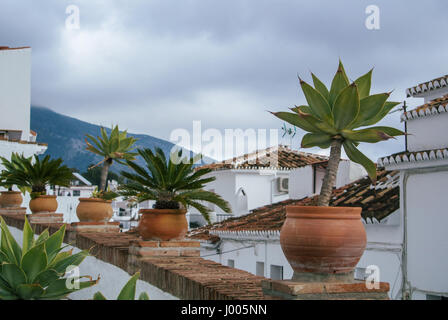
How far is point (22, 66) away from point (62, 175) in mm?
13729

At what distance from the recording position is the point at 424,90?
10.3 metres

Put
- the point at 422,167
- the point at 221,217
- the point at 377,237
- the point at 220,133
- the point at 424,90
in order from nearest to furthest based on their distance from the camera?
the point at 220,133 < the point at 422,167 < the point at 377,237 < the point at 424,90 < the point at 221,217

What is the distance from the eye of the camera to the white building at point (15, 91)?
2128 cm

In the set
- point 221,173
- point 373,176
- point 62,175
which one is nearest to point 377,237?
point 62,175

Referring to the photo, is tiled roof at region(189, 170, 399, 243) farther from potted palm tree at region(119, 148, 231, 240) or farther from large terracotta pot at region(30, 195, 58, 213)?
potted palm tree at region(119, 148, 231, 240)

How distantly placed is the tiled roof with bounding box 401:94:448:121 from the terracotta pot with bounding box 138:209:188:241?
544cm

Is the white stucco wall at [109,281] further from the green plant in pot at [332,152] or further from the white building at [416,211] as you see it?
the white building at [416,211]

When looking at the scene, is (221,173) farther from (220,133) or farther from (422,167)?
(220,133)

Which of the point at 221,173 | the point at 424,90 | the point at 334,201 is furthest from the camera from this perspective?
the point at 221,173

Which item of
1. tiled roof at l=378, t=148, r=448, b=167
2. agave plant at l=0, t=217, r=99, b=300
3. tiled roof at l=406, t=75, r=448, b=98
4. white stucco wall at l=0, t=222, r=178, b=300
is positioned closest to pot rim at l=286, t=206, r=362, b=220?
agave plant at l=0, t=217, r=99, b=300

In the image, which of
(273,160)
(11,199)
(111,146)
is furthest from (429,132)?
(273,160)

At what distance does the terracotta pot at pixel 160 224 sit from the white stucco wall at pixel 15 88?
59.7ft

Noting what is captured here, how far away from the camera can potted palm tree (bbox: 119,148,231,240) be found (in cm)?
497

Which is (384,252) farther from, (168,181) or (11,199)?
(11,199)
